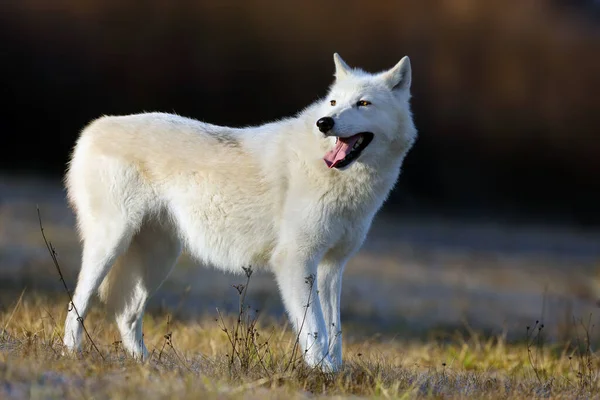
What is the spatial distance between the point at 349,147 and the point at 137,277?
180 centimetres

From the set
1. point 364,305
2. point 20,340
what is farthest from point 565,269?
point 20,340

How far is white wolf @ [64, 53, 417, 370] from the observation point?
484 centimetres

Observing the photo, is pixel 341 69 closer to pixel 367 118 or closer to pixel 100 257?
pixel 367 118

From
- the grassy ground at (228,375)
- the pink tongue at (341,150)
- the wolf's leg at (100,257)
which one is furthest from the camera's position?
the wolf's leg at (100,257)

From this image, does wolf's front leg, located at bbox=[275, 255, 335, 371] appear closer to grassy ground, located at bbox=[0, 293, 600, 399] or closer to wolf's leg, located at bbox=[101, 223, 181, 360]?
grassy ground, located at bbox=[0, 293, 600, 399]

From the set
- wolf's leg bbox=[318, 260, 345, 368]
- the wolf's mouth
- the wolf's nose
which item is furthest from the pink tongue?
wolf's leg bbox=[318, 260, 345, 368]

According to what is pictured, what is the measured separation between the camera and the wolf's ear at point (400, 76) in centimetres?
510

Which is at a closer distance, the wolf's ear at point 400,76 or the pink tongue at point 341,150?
the pink tongue at point 341,150

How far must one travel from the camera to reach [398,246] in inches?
568

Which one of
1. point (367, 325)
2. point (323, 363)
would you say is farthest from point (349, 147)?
point (367, 325)

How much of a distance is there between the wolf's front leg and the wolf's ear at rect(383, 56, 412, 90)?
1.24m

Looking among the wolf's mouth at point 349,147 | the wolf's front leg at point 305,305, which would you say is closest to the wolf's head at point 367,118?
the wolf's mouth at point 349,147

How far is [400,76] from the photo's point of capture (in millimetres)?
5133

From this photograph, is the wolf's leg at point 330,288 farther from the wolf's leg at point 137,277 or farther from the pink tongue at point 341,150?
the wolf's leg at point 137,277
